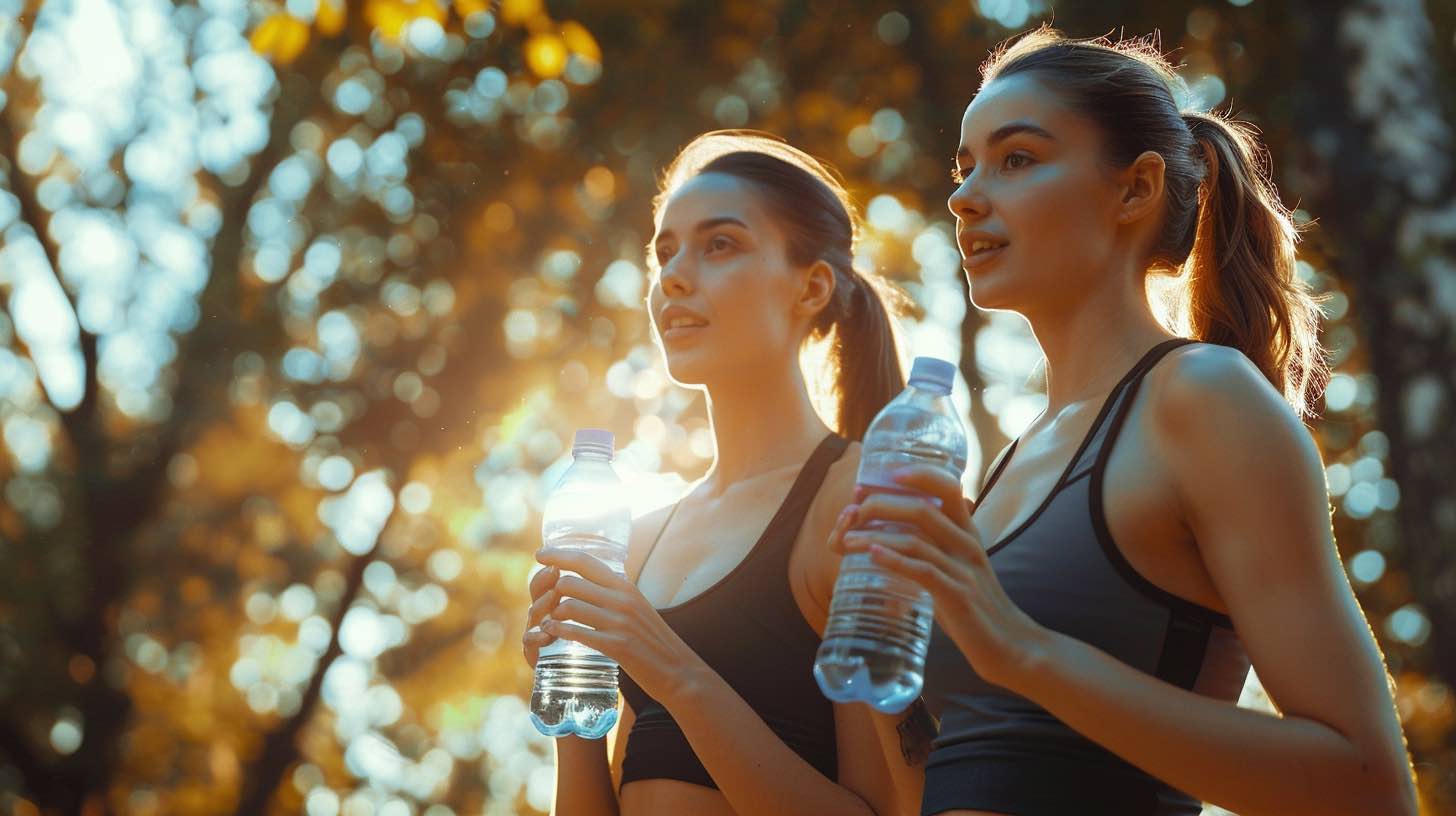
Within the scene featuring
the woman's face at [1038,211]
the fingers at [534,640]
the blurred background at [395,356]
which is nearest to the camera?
the woman's face at [1038,211]

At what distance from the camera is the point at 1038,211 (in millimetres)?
2900

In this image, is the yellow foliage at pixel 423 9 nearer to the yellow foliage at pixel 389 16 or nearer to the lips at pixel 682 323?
the yellow foliage at pixel 389 16

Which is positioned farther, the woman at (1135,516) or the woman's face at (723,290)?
the woman's face at (723,290)

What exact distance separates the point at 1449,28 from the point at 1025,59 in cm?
739

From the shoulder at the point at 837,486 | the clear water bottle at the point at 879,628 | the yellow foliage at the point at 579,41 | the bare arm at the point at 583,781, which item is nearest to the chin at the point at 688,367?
the shoulder at the point at 837,486

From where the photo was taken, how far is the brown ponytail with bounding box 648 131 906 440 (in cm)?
422

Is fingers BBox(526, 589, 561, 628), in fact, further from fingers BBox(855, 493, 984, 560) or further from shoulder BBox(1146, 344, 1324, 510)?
shoulder BBox(1146, 344, 1324, 510)

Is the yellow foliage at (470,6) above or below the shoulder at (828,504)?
above

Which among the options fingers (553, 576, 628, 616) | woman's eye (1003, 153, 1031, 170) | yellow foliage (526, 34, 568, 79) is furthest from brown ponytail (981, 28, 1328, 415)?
yellow foliage (526, 34, 568, 79)

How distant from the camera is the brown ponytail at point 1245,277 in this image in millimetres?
2990

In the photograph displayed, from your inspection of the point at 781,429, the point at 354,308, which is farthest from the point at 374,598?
the point at 781,429

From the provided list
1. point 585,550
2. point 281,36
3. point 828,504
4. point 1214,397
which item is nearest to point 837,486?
point 828,504

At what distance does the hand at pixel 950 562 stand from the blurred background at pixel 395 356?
24.0 feet

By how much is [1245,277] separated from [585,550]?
1.43m
